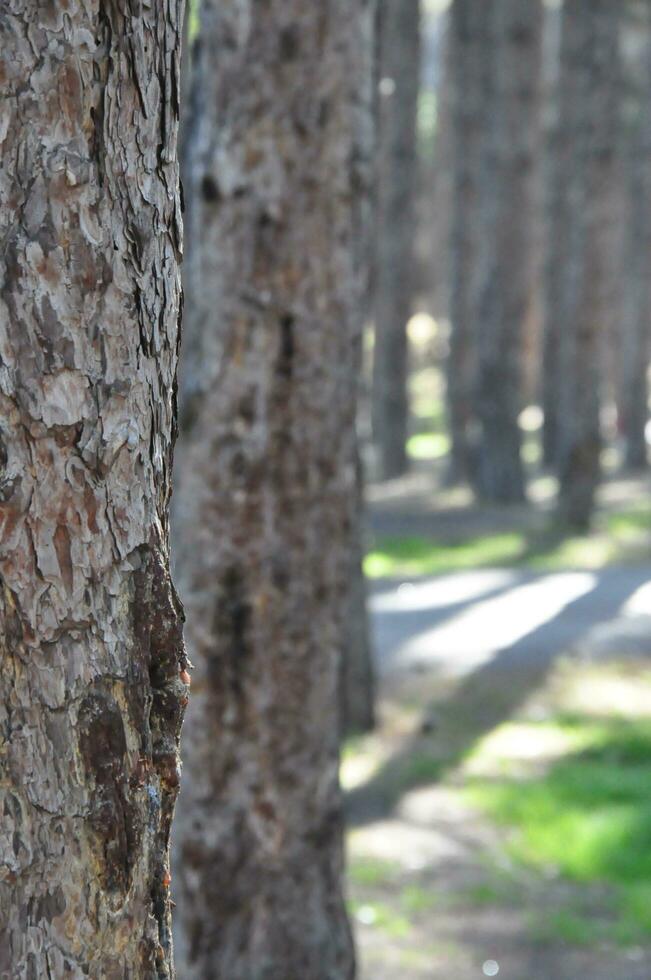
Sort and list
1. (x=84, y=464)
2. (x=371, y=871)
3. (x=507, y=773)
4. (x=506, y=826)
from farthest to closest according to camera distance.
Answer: (x=507, y=773), (x=506, y=826), (x=371, y=871), (x=84, y=464)

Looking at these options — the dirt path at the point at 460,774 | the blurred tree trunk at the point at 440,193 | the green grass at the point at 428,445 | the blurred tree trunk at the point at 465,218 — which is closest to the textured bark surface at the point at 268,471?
the dirt path at the point at 460,774

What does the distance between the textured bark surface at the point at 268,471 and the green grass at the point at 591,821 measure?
77.4 inches

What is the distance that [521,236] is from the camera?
18.3 metres

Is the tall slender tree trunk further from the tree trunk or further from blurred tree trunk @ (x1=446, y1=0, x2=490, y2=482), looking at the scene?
the tree trunk

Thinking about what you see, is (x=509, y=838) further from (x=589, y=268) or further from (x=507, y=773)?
(x=589, y=268)

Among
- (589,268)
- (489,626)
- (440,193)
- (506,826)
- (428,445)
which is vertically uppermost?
(440,193)

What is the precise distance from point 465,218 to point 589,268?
4.98 m

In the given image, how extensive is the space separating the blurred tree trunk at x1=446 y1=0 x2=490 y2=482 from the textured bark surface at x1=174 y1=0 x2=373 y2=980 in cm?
1528

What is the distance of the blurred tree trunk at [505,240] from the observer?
17.6 m

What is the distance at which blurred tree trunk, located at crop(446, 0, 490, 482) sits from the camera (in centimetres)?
1998

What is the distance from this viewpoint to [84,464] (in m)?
1.63

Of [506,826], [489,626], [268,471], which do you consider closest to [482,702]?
[489,626]

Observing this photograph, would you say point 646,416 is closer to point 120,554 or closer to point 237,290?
point 237,290

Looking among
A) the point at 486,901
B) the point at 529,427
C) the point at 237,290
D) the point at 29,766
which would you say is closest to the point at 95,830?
the point at 29,766
